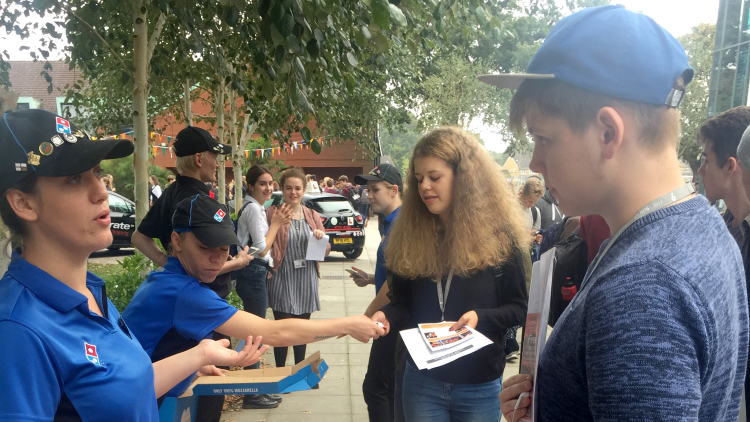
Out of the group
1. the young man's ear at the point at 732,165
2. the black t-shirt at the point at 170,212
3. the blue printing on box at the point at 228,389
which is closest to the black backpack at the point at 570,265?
the young man's ear at the point at 732,165

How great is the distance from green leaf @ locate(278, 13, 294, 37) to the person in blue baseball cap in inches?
84.7

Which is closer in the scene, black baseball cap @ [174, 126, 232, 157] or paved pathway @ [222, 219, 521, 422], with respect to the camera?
black baseball cap @ [174, 126, 232, 157]

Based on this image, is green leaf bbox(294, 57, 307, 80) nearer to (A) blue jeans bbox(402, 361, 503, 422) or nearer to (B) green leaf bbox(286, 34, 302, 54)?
(B) green leaf bbox(286, 34, 302, 54)

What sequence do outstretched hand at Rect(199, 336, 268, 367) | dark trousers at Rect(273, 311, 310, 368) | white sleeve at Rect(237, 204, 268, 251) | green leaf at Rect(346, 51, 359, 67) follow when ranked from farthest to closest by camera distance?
white sleeve at Rect(237, 204, 268, 251)
dark trousers at Rect(273, 311, 310, 368)
green leaf at Rect(346, 51, 359, 67)
outstretched hand at Rect(199, 336, 268, 367)

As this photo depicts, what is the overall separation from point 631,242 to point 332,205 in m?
13.3

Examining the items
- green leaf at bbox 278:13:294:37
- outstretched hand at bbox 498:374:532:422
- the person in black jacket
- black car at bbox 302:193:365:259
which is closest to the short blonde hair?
outstretched hand at bbox 498:374:532:422

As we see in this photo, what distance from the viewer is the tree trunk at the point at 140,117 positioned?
18.5 feet

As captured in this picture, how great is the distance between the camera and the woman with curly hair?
2.52 meters

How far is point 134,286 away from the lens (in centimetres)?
542

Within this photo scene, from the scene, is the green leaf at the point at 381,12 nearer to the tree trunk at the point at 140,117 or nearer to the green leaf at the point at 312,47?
the green leaf at the point at 312,47

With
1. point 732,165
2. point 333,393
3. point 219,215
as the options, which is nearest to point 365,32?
point 219,215

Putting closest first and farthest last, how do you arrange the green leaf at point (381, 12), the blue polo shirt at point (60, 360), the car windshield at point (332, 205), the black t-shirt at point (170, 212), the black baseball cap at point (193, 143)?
the blue polo shirt at point (60, 360), the green leaf at point (381, 12), the black t-shirt at point (170, 212), the black baseball cap at point (193, 143), the car windshield at point (332, 205)

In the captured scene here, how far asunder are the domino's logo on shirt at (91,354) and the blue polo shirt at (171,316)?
79 centimetres

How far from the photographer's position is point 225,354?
201 cm
